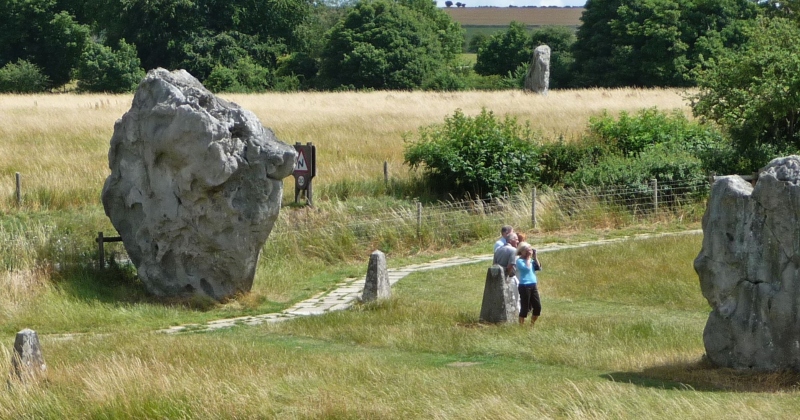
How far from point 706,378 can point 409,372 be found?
3214mm

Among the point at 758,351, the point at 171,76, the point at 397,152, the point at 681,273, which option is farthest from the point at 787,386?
the point at 397,152

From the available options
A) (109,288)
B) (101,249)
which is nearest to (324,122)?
(101,249)

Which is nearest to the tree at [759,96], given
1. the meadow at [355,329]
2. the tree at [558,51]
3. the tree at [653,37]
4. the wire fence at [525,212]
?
the wire fence at [525,212]

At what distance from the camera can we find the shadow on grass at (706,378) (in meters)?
11.4

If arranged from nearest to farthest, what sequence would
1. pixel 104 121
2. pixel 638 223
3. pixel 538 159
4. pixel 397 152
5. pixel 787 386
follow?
pixel 787 386 < pixel 638 223 < pixel 538 159 < pixel 397 152 < pixel 104 121

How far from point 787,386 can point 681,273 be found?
336 inches

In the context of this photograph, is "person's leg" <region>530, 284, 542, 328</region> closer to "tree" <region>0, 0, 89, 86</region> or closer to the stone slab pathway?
the stone slab pathway

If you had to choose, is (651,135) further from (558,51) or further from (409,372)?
(558,51)

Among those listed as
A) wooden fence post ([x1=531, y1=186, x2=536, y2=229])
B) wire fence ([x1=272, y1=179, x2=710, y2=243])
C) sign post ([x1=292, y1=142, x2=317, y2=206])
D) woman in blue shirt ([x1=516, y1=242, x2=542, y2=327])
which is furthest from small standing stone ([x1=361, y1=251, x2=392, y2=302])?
wooden fence post ([x1=531, y1=186, x2=536, y2=229])

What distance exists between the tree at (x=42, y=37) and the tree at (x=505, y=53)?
2907 centimetres

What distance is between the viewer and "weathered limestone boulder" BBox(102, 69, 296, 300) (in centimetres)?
1783

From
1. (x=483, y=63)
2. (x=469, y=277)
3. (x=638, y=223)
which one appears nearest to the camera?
(x=469, y=277)

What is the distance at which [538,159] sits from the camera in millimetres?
29172

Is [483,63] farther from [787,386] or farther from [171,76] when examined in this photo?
[787,386]
